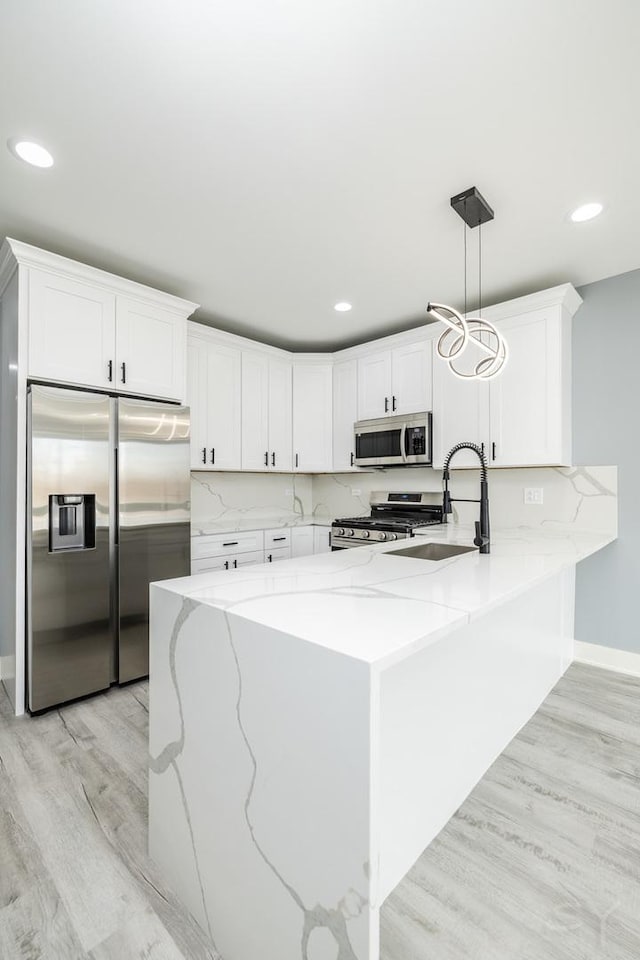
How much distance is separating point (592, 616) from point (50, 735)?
3.36 meters

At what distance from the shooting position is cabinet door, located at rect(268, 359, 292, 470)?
415 cm

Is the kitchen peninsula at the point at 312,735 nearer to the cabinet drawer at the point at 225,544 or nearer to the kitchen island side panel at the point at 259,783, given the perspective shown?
the kitchen island side panel at the point at 259,783

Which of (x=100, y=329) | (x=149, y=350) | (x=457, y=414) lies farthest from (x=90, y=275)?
(x=457, y=414)

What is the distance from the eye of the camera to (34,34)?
137cm

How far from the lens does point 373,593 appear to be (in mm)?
1345

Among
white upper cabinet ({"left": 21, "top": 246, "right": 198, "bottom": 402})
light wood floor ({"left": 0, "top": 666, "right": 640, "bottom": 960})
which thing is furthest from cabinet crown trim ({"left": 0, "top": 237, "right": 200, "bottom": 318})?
light wood floor ({"left": 0, "top": 666, "right": 640, "bottom": 960})

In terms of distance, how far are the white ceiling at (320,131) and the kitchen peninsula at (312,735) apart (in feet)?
5.48

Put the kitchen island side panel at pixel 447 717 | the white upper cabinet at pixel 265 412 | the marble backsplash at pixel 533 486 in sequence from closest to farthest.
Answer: the kitchen island side panel at pixel 447 717, the marble backsplash at pixel 533 486, the white upper cabinet at pixel 265 412

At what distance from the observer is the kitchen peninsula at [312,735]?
0.93m

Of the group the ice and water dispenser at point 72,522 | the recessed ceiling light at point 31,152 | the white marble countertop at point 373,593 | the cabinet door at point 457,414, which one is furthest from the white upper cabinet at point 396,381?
the recessed ceiling light at point 31,152

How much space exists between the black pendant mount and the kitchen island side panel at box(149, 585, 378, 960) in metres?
2.10

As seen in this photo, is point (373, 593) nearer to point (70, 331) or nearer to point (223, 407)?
point (70, 331)

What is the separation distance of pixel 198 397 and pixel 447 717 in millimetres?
2906

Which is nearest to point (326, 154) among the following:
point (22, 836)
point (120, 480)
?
point (120, 480)
